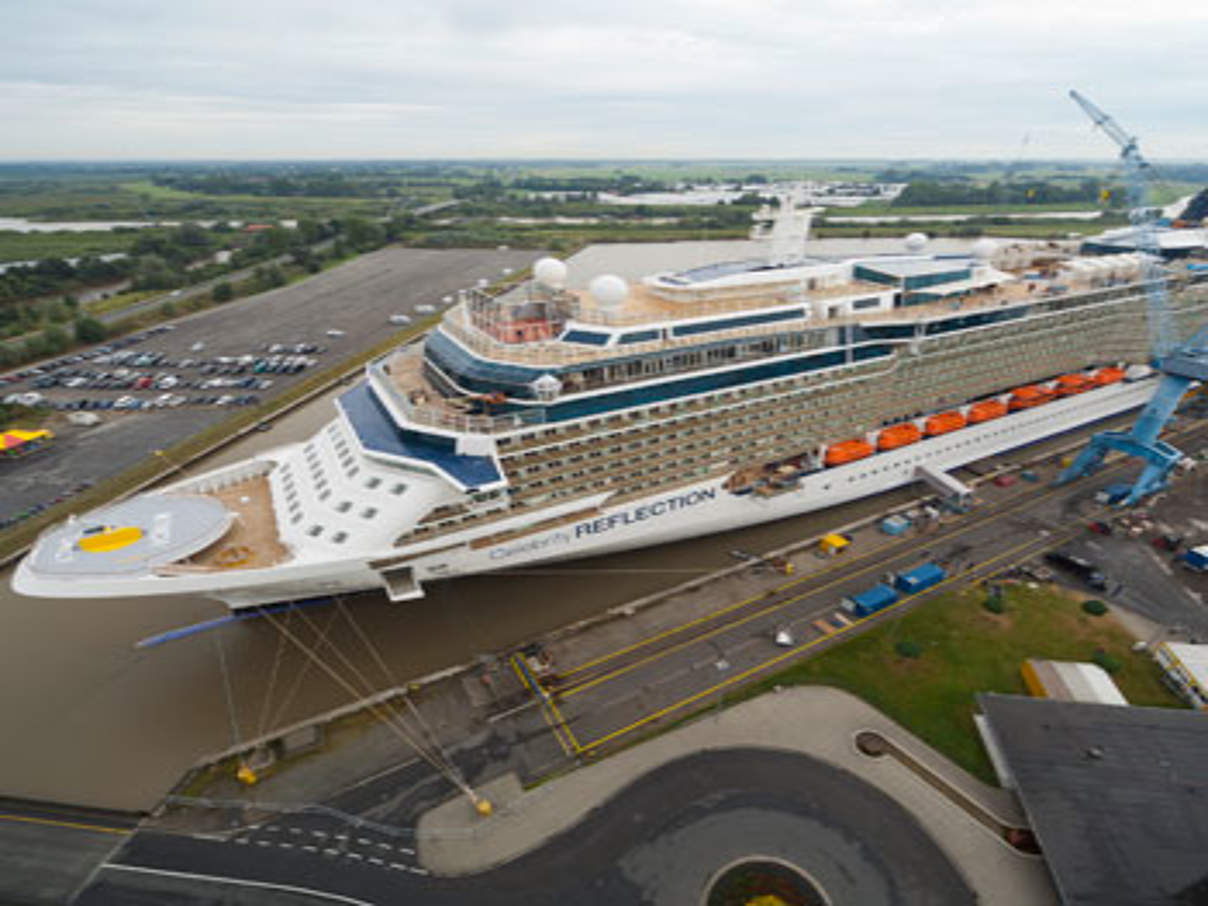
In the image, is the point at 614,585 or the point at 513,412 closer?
the point at 513,412

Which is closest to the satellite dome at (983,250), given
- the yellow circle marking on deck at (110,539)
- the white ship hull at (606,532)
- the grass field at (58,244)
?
the white ship hull at (606,532)

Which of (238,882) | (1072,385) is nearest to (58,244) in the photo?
(238,882)

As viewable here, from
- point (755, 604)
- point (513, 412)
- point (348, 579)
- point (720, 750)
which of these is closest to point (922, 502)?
point (755, 604)

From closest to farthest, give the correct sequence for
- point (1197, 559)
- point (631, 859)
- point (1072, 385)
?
point (631, 859) < point (1197, 559) < point (1072, 385)

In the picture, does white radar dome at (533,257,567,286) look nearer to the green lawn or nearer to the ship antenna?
the ship antenna

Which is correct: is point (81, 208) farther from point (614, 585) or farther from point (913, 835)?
point (913, 835)

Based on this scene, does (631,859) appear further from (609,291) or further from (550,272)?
(550,272)

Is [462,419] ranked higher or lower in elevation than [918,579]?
higher
